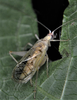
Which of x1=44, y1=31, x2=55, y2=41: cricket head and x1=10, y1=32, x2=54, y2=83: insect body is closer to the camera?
x1=10, y1=32, x2=54, y2=83: insect body

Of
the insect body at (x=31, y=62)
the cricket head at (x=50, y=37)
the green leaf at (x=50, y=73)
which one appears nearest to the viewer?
the green leaf at (x=50, y=73)

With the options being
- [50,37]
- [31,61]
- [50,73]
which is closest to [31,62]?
[31,61]

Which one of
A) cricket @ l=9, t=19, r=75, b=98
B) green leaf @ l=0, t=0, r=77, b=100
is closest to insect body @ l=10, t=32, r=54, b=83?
cricket @ l=9, t=19, r=75, b=98

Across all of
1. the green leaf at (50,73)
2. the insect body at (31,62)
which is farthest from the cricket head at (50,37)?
the green leaf at (50,73)

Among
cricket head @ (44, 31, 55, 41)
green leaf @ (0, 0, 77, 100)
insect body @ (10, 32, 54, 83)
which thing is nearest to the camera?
green leaf @ (0, 0, 77, 100)

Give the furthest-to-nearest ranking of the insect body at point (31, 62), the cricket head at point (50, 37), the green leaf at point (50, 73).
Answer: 1. the cricket head at point (50, 37)
2. the insect body at point (31, 62)
3. the green leaf at point (50, 73)

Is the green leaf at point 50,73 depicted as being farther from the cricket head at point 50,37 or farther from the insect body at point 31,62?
the cricket head at point 50,37

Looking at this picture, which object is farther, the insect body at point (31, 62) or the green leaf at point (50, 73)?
the insect body at point (31, 62)

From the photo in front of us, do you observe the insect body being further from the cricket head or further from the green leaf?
the green leaf

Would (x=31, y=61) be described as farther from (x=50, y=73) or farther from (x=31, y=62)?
(x=50, y=73)
